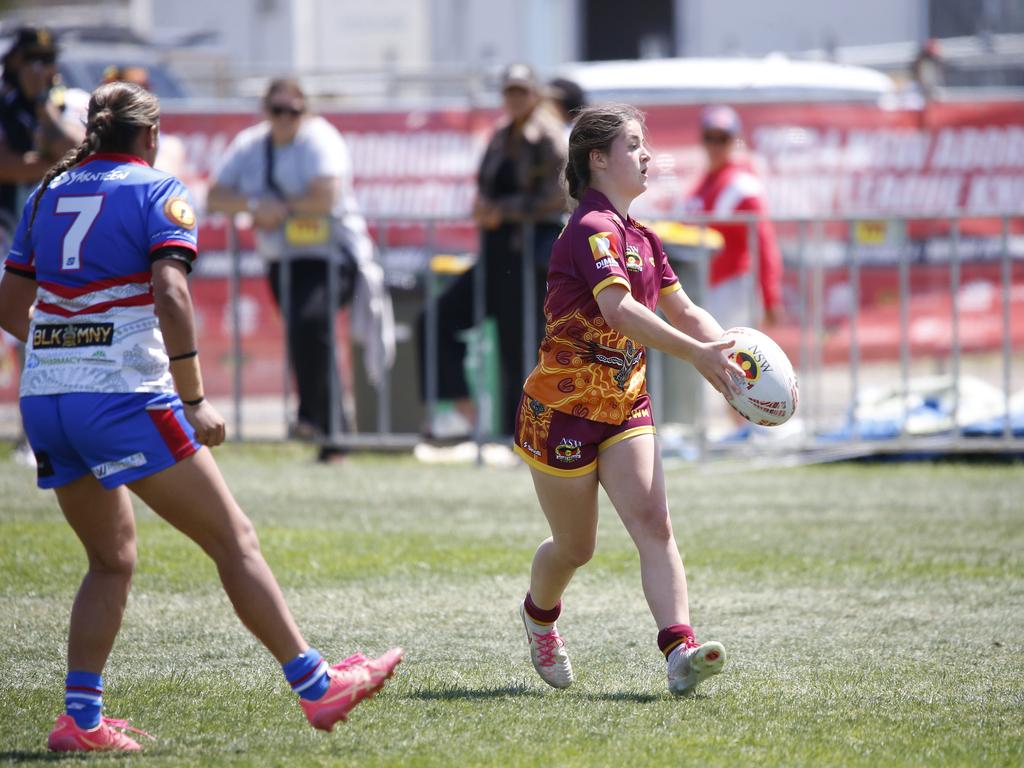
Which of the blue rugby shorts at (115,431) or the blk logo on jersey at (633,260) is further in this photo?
the blk logo on jersey at (633,260)

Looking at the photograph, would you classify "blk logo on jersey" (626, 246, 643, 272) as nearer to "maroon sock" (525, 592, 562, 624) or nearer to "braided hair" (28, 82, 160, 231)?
"maroon sock" (525, 592, 562, 624)

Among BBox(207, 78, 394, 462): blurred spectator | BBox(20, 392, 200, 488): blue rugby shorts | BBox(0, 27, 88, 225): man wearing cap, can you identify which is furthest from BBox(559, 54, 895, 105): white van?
BBox(20, 392, 200, 488): blue rugby shorts

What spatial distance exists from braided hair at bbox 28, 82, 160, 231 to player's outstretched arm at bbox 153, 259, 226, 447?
1.41 ft

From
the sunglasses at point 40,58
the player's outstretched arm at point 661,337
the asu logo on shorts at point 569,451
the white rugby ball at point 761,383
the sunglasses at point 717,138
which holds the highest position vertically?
the sunglasses at point 40,58

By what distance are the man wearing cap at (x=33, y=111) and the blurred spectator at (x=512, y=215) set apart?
100 inches

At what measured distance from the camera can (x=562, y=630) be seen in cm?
588

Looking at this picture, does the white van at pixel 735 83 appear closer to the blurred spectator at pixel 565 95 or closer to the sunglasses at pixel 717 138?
the sunglasses at pixel 717 138

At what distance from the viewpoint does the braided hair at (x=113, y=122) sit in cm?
434

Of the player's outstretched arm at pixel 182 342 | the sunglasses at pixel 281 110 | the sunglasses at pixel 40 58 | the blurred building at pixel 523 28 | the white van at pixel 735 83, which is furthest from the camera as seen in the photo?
the blurred building at pixel 523 28

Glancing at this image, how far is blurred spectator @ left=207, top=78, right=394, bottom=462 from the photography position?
33.7 ft

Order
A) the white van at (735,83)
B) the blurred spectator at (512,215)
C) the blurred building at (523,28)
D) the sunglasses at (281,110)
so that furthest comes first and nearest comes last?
the blurred building at (523,28) < the white van at (735,83) < the sunglasses at (281,110) < the blurred spectator at (512,215)

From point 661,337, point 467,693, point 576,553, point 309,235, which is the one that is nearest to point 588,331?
point 661,337

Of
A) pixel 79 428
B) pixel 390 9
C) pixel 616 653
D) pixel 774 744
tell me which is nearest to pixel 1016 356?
pixel 616 653

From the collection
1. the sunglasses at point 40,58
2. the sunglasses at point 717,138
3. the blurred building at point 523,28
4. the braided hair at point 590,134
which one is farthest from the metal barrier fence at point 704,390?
the blurred building at point 523,28
